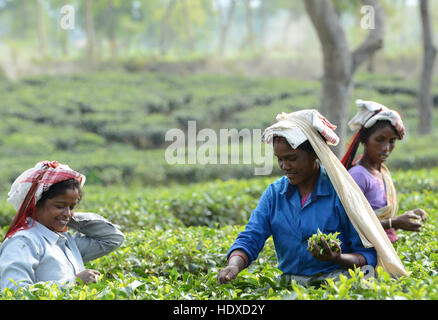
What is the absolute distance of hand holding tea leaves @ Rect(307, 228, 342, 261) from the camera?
7.89ft

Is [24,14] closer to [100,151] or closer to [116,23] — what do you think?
[116,23]

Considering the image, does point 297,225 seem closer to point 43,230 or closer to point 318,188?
point 318,188

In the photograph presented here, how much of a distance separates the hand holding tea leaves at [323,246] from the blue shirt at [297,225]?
0.85 feet

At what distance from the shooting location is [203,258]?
3.54m

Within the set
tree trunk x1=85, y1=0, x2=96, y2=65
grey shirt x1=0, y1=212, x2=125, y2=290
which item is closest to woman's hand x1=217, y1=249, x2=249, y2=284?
grey shirt x1=0, y1=212, x2=125, y2=290

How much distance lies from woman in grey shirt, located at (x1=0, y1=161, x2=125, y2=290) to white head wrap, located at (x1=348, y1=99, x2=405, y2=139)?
6.11ft

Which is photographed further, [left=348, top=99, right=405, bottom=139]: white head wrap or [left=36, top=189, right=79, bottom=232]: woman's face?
[left=348, top=99, right=405, bottom=139]: white head wrap

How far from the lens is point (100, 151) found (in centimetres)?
1216

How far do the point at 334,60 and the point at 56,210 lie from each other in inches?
204

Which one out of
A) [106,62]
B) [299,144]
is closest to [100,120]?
[106,62]

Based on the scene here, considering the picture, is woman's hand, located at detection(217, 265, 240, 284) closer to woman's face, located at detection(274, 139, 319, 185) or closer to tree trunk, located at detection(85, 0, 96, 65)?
woman's face, located at detection(274, 139, 319, 185)

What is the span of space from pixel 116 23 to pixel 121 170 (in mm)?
23131

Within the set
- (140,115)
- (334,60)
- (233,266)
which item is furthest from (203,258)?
(140,115)

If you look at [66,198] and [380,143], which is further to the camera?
[380,143]
